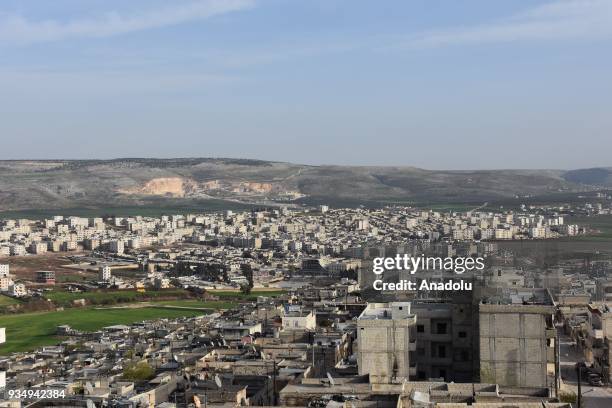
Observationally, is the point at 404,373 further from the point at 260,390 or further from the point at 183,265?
the point at 183,265

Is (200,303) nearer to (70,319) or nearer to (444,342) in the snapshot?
(70,319)

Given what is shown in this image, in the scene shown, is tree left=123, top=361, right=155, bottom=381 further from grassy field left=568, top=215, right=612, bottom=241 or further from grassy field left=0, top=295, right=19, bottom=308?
grassy field left=568, top=215, right=612, bottom=241

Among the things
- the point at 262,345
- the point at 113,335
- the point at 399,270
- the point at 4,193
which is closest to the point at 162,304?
the point at 113,335

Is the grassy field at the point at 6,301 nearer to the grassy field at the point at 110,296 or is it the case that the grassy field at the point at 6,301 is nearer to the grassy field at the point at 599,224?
the grassy field at the point at 110,296

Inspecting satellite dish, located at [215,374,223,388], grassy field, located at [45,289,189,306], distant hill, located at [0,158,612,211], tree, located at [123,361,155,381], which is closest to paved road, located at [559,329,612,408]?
satellite dish, located at [215,374,223,388]

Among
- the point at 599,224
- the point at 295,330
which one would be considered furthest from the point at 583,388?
the point at 599,224
